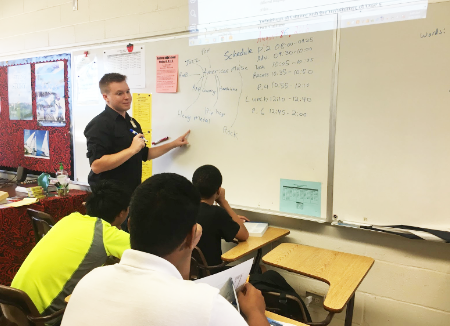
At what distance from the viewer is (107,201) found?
5.75 feet

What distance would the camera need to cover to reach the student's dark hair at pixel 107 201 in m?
1.75

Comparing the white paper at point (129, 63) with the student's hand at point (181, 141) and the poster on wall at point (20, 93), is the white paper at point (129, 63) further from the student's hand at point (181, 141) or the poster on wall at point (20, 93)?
the poster on wall at point (20, 93)

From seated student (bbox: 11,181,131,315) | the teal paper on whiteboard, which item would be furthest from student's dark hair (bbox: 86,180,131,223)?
the teal paper on whiteboard

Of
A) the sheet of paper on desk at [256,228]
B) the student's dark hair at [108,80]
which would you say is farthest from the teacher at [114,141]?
the sheet of paper on desk at [256,228]

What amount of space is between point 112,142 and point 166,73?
2.35 feet

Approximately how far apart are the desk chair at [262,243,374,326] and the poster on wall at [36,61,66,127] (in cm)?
264

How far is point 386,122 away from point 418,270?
857 millimetres

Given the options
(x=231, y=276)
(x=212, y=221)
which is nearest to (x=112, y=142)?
(x=212, y=221)

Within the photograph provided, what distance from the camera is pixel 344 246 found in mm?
2129

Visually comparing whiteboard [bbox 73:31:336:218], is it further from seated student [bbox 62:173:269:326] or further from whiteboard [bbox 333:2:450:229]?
seated student [bbox 62:173:269:326]

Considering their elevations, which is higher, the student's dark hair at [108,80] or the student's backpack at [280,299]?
the student's dark hair at [108,80]

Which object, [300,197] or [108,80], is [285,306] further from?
[108,80]

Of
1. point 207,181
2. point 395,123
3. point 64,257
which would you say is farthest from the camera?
point 207,181

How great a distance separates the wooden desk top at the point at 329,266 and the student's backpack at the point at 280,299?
0.13m
